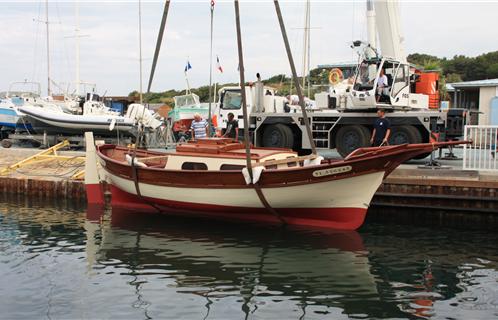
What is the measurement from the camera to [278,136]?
699 inches

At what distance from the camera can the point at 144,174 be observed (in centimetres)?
1380

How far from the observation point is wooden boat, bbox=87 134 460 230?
11641 mm

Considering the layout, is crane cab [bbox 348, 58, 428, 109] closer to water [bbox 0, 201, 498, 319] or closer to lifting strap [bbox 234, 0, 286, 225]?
water [bbox 0, 201, 498, 319]

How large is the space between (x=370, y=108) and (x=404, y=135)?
1.28 m

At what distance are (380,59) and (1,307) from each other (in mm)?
12364

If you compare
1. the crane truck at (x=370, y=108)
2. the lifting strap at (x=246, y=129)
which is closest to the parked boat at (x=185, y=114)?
the crane truck at (x=370, y=108)

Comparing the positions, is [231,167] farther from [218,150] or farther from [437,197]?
[437,197]

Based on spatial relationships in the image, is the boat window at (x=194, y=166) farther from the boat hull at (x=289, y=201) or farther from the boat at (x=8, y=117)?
the boat at (x=8, y=117)

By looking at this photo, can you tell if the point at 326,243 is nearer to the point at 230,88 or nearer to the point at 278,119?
the point at 278,119

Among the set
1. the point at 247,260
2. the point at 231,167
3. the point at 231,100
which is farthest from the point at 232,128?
the point at 247,260

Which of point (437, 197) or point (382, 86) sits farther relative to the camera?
point (382, 86)

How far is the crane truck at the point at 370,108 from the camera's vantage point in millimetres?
15609

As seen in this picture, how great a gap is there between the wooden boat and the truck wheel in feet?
11.6

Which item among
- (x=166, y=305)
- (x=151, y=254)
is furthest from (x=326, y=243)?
(x=166, y=305)
